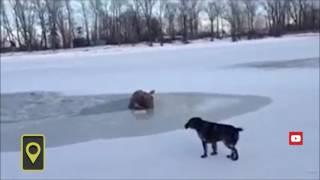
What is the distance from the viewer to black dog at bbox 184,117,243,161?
4660 mm

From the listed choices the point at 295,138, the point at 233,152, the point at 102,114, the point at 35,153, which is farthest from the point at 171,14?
the point at 35,153

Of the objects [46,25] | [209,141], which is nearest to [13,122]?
[209,141]

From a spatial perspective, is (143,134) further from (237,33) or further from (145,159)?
(237,33)

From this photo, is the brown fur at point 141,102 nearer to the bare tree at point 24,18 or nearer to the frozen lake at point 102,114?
the frozen lake at point 102,114

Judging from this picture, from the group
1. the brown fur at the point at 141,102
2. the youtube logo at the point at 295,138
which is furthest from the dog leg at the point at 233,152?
the brown fur at the point at 141,102

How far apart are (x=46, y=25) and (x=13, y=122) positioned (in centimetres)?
4641

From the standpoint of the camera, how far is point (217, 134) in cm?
476

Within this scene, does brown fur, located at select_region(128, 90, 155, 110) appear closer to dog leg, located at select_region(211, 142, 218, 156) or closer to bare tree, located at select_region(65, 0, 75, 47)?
dog leg, located at select_region(211, 142, 218, 156)

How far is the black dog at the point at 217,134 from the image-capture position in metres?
4.66

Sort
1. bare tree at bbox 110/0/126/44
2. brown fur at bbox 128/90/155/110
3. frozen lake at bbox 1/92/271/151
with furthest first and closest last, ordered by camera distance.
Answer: bare tree at bbox 110/0/126/44
brown fur at bbox 128/90/155/110
frozen lake at bbox 1/92/271/151

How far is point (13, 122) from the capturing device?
7836 millimetres

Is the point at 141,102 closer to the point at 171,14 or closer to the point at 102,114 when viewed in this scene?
the point at 102,114

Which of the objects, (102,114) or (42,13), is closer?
(102,114)

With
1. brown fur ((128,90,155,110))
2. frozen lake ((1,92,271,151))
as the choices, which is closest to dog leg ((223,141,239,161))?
frozen lake ((1,92,271,151))
